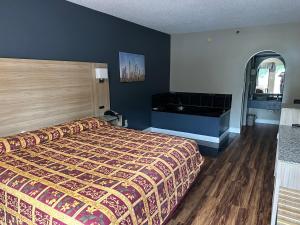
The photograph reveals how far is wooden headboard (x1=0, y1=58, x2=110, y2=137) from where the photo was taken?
2393 millimetres

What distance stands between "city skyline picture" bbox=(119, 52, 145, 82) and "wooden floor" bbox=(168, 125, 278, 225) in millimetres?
2230

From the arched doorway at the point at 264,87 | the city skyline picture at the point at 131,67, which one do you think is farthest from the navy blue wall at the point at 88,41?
the arched doorway at the point at 264,87

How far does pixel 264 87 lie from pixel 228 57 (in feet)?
5.96

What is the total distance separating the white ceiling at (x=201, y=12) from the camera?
315 centimetres

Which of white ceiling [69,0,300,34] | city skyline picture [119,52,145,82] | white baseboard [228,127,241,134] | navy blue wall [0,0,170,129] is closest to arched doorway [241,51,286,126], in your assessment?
white baseboard [228,127,241,134]

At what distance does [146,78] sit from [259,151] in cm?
282

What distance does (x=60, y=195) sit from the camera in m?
1.40

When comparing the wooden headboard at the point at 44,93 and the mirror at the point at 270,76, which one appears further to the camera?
the mirror at the point at 270,76

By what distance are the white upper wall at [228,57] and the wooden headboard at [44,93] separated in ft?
9.17

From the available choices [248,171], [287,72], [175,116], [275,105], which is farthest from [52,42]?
[275,105]

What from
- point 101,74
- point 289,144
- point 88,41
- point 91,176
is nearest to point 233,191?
point 289,144

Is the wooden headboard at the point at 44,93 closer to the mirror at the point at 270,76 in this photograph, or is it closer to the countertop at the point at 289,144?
the countertop at the point at 289,144

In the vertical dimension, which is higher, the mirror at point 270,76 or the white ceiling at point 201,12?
the white ceiling at point 201,12

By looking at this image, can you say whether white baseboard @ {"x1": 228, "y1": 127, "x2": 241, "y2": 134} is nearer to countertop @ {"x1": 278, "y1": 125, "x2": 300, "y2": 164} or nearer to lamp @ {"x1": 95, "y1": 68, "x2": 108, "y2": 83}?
countertop @ {"x1": 278, "y1": 125, "x2": 300, "y2": 164}
